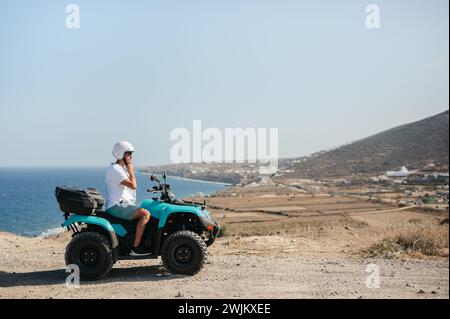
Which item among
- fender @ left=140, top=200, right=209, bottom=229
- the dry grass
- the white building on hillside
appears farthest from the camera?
the white building on hillside

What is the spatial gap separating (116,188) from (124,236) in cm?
94

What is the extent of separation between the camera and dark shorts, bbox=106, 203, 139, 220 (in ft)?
29.3

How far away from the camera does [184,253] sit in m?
9.04

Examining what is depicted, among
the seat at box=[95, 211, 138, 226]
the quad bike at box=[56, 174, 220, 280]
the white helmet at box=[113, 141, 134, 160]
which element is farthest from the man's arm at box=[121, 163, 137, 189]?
the seat at box=[95, 211, 138, 226]

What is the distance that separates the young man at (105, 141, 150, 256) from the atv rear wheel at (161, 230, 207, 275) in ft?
1.91

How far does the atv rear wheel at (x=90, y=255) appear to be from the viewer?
879 cm

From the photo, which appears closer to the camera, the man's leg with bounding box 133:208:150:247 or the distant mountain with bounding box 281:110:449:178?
the man's leg with bounding box 133:208:150:247

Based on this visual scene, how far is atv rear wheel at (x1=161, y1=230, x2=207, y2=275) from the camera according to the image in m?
8.93

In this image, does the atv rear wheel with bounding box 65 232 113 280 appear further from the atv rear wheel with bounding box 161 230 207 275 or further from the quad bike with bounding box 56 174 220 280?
the atv rear wheel with bounding box 161 230 207 275

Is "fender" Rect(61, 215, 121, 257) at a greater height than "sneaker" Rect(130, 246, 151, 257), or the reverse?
"fender" Rect(61, 215, 121, 257)

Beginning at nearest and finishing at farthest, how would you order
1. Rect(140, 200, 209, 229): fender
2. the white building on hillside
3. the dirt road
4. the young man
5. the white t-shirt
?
the dirt road
the white t-shirt
the young man
Rect(140, 200, 209, 229): fender
the white building on hillside

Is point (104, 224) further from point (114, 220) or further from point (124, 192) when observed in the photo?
point (124, 192)

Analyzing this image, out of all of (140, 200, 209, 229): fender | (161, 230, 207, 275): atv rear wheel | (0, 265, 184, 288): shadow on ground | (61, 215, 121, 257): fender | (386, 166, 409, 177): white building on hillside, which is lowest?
(386, 166, 409, 177): white building on hillside
